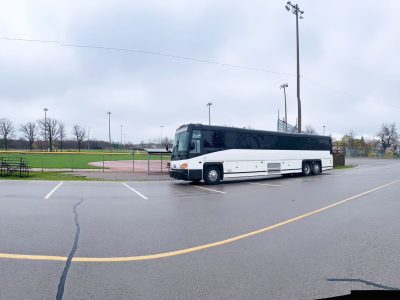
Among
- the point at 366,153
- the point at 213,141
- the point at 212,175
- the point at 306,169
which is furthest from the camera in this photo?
the point at 366,153

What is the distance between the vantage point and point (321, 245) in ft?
18.7

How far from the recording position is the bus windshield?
58.1 feet

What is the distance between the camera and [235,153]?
19.3 meters

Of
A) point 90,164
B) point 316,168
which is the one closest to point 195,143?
point 316,168

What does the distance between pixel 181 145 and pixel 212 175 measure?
2.35 meters

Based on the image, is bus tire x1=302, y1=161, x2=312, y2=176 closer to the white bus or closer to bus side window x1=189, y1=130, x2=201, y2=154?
the white bus

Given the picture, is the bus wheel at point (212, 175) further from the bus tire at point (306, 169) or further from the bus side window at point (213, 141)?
the bus tire at point (306, 169)

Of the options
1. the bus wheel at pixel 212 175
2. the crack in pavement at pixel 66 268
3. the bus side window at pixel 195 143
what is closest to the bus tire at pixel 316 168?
the bus wheel at pixel 212 175

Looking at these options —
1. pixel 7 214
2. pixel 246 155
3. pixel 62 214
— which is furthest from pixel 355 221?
pixel 246 155

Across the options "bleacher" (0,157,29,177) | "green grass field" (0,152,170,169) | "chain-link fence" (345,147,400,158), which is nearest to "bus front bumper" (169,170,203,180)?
"green grass field" (0,152,170,169)

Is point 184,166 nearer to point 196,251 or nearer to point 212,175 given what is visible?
point 212,175

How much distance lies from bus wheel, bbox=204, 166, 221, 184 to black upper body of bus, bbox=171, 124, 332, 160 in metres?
1.01

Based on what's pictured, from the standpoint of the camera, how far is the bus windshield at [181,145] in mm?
17703

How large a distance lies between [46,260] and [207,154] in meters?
13.4
